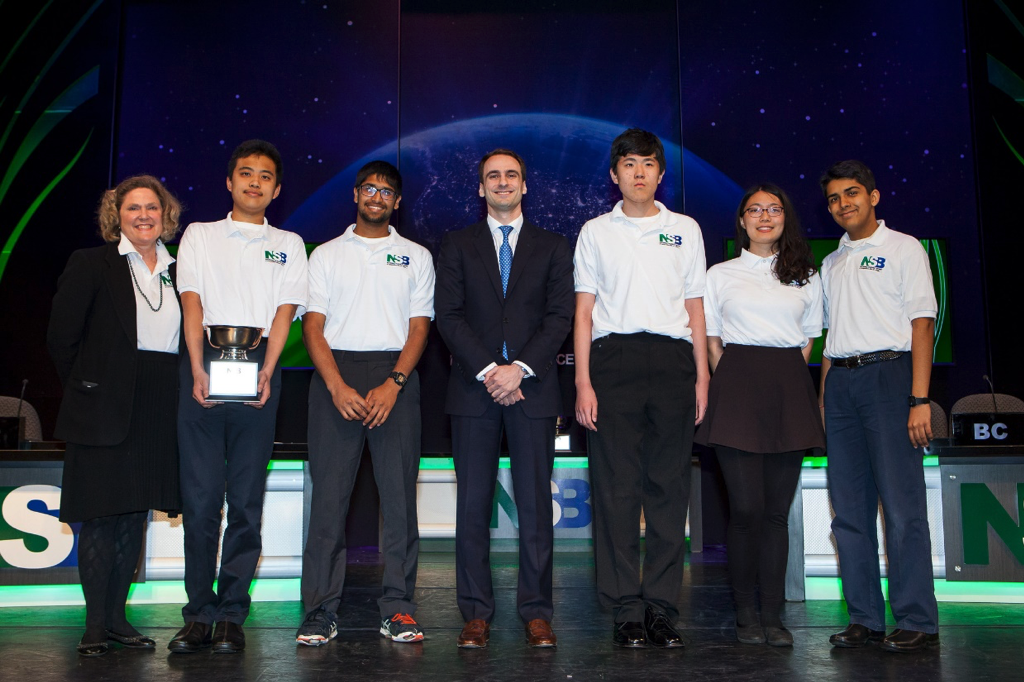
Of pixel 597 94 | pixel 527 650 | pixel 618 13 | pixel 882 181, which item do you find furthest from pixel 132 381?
pixel 882 181

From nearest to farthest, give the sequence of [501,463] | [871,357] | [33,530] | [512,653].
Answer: [512,653] → [871,357] → [33,530] → [501,463]

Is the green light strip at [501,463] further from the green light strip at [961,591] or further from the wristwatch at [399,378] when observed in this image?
the wristwatch at [399,378]

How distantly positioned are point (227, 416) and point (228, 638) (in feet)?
2.52

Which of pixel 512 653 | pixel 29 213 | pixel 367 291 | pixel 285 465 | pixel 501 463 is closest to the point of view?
pixel 512 653

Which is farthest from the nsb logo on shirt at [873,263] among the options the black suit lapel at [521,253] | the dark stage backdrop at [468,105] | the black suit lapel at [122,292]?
the dark stage backdrop at [468,105]

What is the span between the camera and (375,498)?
19.6 feet

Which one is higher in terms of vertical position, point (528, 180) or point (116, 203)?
point (528, 180)

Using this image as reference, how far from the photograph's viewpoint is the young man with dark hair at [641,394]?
2908 millimetres

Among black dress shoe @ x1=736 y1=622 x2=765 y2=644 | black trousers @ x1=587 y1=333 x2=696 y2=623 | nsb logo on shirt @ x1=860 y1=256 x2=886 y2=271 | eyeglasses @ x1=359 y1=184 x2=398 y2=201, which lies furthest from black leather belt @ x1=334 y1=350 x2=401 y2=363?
nsb logo on shirt @ x1=860 y1=256 x2=886 y2=271

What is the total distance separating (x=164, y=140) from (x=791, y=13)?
5087 millimetres

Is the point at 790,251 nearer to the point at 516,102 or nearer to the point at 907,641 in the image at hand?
the point at 907,641

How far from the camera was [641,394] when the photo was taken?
9.59 feet

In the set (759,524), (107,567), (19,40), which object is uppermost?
(19,40)

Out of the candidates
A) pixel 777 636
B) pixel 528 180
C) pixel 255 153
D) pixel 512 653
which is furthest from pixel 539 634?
pixel 528 180
